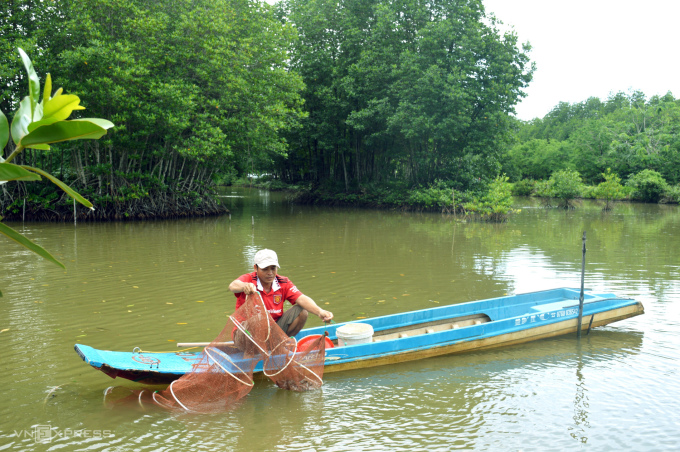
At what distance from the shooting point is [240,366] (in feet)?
17.4

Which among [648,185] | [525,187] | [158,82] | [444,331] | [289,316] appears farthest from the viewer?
[525,187]

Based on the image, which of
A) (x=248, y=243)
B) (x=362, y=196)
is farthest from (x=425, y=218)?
(x=248, y=243)

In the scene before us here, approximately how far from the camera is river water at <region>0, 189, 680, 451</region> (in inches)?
184

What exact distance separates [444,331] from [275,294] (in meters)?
2.23

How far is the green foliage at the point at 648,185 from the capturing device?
36000 millimetres

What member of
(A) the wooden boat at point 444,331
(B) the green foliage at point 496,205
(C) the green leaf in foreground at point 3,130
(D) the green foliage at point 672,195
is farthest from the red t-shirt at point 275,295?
(D) the green foliage at point 672,195

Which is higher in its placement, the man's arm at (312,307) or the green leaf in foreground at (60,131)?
the green leaf in foreground at (60,131)

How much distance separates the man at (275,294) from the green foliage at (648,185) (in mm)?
37406

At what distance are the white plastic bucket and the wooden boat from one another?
102 mm

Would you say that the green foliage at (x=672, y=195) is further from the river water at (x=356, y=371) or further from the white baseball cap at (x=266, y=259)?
the white baseball cap at (x=266, y=259)

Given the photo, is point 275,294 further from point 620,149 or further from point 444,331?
point 620,149

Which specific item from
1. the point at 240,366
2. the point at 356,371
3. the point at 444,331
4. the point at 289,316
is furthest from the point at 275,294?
the point at 444,331

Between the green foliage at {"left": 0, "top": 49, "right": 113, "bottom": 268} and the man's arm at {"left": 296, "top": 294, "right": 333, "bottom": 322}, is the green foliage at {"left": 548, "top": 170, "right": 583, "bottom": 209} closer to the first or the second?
the man's arm at {"left": 296, "top": 294, "right": 333, "bottom": 322}

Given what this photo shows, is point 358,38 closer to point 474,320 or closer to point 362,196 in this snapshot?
point 362,196
